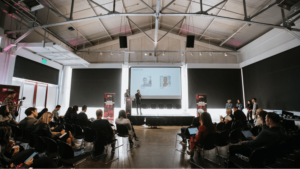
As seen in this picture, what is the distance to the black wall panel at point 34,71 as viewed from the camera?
694 centimetres

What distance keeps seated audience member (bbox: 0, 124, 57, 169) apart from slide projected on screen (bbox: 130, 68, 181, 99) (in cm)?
838

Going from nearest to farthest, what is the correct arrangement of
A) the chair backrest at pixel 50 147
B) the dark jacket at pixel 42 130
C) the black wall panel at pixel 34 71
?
the chair backrest at pixel 50 147, the dark jacket at pixel 42 130, the black wall panel at pixel 34 71

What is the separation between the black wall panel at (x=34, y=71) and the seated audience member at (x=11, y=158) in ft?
21.2

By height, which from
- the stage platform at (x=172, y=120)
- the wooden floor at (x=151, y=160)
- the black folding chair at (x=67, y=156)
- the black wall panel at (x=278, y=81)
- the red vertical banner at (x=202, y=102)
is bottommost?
the wooden floor at (x=151, y=160)

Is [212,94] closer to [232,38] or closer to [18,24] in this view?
[232,38]

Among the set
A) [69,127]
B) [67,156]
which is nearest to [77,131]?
[69,127]

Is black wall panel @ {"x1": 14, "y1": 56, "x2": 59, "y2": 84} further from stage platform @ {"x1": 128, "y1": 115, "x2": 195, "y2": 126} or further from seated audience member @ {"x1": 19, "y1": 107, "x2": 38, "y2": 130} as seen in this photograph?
stage platform @ {"x1": 128, "y1": 115, "x2": 195, "y2": 126}

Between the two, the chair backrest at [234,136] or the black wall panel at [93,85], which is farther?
the black wall panel at [93,85]

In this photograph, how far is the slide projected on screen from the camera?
10438 mm

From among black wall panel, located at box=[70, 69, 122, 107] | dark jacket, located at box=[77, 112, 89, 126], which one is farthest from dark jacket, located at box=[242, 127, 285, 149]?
black wall panel, located at box=[70, 69, 122, 107]

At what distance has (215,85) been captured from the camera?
10.6 m

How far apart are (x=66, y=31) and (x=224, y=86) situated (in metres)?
11.3

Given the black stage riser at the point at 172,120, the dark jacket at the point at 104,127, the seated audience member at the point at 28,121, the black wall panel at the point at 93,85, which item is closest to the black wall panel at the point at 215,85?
the black stage riser at the point at 172,120

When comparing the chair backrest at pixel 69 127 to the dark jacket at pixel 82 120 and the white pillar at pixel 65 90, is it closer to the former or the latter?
the dark jacket at pixel 82 120
